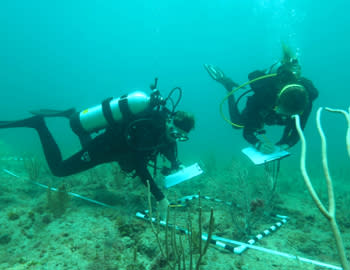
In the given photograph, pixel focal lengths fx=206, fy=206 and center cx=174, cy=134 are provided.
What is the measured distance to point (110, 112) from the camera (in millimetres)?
4172

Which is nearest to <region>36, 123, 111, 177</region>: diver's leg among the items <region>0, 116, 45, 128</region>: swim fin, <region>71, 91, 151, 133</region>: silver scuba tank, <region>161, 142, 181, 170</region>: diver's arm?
<region>0, 116, 45, 128</region>: swim fin

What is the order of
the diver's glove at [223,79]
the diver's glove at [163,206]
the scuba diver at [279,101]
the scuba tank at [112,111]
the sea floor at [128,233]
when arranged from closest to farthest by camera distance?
1. the sea floor at [128,233]
2. the scuba diver at [279,101]
3. the diver's glove at [163,206]
4. the scuba tank at [112,111]
5. the diver's glove at [223,79]

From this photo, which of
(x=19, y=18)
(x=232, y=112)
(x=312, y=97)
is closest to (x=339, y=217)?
(x=312, y=97)

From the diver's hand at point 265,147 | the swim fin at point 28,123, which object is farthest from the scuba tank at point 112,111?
the diver's hand at point 265,147

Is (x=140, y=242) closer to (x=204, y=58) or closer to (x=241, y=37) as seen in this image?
(x=241, y=37)

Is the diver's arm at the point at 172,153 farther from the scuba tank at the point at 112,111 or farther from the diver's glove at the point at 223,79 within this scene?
the diver's glove at the point at 223,79

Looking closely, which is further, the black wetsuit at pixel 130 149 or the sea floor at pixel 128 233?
the black wetsuit at pixel 130 149

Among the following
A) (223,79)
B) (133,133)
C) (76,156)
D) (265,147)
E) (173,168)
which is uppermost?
(223,79)

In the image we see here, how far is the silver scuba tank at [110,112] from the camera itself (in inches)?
158

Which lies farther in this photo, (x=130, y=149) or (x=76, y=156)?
(x=76, y=156)

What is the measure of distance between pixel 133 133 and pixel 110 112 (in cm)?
71

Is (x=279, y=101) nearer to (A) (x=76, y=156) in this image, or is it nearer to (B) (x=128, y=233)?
(B) (x=128, y=233)

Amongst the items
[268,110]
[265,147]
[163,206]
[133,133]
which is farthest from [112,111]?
[268,110]

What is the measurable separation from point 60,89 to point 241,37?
323 feet
